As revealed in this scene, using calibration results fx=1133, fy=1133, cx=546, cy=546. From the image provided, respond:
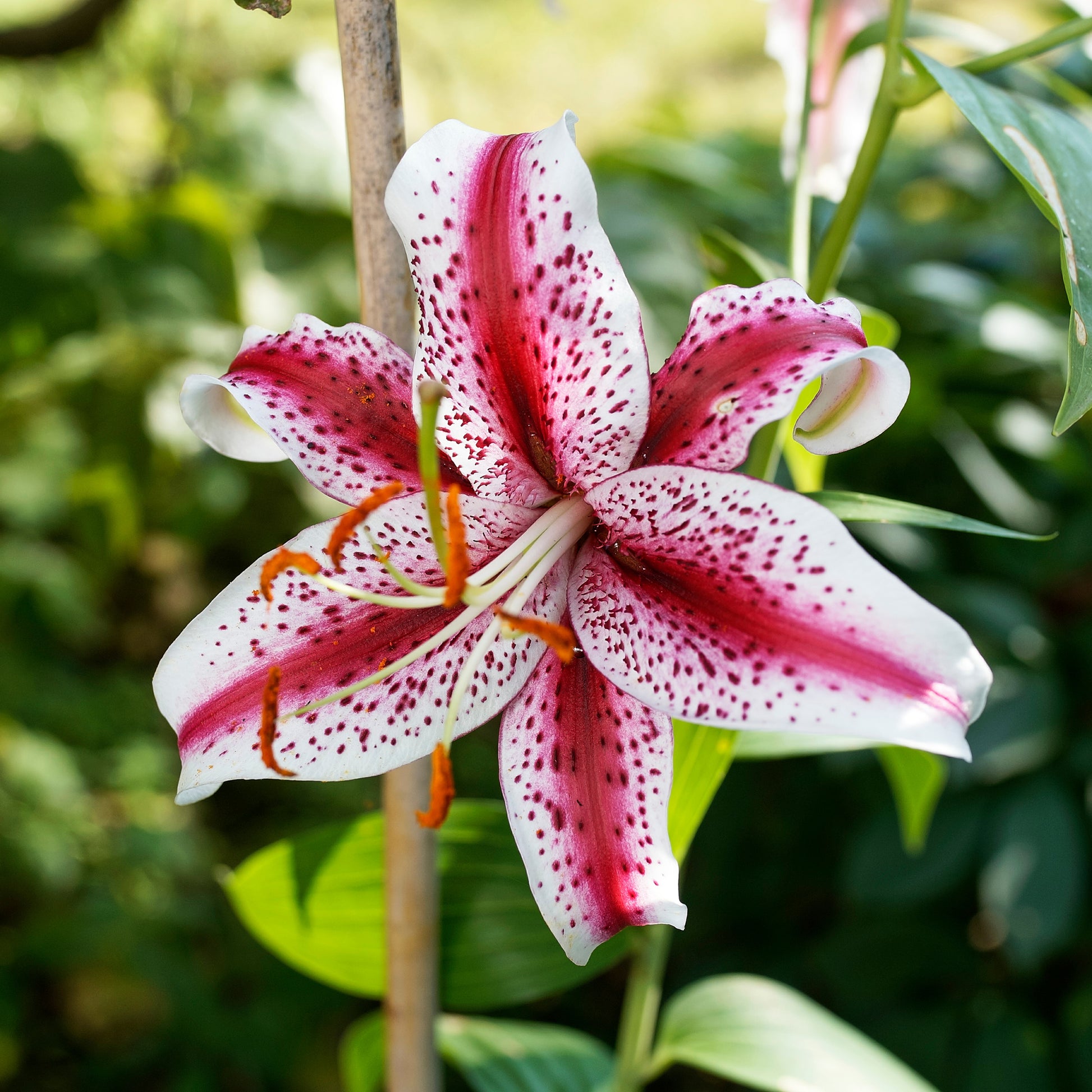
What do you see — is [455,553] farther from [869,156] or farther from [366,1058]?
[366,1058]

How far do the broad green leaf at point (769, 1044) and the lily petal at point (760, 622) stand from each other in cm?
34

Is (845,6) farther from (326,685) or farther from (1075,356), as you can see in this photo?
(326,685)

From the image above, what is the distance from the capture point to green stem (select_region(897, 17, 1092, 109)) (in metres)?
0.45

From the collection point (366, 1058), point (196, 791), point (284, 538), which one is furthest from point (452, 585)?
point (284, 538)

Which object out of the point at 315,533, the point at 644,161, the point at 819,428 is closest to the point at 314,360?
the point at 315,533

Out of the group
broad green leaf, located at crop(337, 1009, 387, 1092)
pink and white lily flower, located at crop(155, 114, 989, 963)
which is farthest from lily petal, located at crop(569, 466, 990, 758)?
broad green leaf, located at crop(337, 1009, 387, 1092)

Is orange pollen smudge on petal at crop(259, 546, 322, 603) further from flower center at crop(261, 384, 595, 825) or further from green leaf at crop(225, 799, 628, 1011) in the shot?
green leaf at crop(225, 799, 628, 1011)

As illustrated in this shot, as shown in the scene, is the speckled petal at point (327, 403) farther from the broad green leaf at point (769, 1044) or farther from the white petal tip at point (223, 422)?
the broad green leaf at point (769, 1044)

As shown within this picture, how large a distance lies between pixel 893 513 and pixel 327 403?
20cm

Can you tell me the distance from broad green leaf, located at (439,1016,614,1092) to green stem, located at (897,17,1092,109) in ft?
1.95

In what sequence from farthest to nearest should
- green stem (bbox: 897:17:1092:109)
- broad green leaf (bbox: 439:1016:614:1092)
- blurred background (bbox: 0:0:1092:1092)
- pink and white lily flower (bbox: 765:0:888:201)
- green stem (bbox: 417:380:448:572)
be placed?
blurred background (bbox: 0:0:1092:1092), broad green leaf (bbox: 439:1016:614:1092), pink and white lily flower (bbox: 765:0:888:201), green stem (bbox: 897:17:1092:109), green stem (bbox: 417:380:448:572)

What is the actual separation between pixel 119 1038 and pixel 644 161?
1.11 m

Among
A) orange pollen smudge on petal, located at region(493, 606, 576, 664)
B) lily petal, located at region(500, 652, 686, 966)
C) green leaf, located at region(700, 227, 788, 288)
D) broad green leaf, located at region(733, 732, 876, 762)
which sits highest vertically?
green leaf, located at region(700, 227, 788, 288)

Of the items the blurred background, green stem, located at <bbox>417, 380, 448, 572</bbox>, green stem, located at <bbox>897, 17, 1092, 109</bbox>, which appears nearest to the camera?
green stem, located at <bbox>417, 380, 448, 572</bbox>
